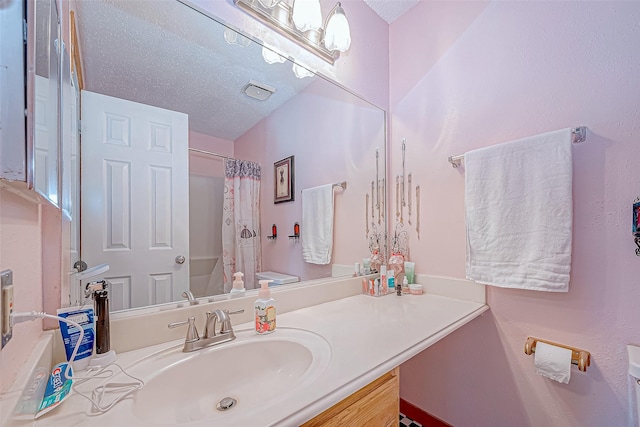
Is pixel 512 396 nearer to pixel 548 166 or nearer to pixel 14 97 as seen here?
pixel 548 166

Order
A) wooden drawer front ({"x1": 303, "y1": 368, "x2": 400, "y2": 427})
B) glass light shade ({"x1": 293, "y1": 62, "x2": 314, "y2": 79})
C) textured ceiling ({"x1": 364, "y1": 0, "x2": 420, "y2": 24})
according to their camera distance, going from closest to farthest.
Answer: wooden drawer front ({"x1": 303, "y1": 368, "x2": 400, "y2": 427}), glass light shade ({"x1": 293, "y1": 62, "x2": 314, "y2": 79}), textured ceiling ({"x1": 364, "y1": 0, "x2": 420, "y2": 24})

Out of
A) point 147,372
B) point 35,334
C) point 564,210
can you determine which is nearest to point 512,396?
point 564,210

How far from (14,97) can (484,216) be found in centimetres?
143

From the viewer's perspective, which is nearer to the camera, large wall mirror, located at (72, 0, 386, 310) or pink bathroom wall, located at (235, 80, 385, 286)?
large wall mirror, located at (72, 0, 386, 310)

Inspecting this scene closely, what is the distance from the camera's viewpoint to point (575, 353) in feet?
3.33

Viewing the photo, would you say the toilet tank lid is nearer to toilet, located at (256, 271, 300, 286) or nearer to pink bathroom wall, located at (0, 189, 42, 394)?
toilet, located at (256, 271, 300, 286)

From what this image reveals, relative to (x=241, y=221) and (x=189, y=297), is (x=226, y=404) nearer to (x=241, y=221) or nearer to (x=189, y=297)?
(x=189, y=297)

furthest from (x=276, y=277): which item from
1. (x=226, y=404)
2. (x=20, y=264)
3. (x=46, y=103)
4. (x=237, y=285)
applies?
(x=46, y=103)

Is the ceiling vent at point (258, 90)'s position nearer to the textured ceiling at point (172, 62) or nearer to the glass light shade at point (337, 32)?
the textured ceiling at point (172, 62)

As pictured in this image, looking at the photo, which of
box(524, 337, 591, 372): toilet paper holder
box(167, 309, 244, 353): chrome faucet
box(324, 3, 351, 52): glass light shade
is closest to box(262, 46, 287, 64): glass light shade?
box(324, 3, 351, 52): glass light shade

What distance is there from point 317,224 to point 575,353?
3.69 ft

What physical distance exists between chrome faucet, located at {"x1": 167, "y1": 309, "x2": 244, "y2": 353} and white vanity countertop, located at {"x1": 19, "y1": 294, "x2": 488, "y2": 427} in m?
0.08

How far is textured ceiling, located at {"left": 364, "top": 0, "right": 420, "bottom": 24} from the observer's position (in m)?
1.54

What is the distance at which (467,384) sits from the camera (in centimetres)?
133
